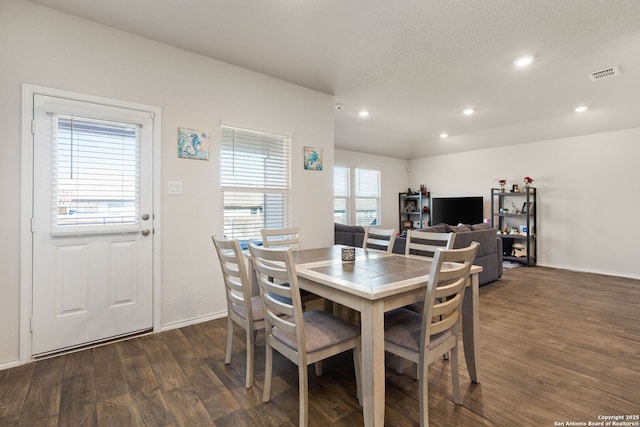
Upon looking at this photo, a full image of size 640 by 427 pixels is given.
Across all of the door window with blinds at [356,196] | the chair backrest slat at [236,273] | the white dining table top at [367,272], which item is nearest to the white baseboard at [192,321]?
the chair backrest slat at [236,273]

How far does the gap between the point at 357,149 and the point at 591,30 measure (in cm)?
440

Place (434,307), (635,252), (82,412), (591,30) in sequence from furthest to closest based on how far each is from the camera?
1. (635,252)
2. (591,30)
3. (82,412)
4. (434,307)

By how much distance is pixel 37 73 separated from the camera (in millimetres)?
2283

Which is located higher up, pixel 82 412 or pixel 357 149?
pixel 357 149

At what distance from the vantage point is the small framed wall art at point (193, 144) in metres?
2.91

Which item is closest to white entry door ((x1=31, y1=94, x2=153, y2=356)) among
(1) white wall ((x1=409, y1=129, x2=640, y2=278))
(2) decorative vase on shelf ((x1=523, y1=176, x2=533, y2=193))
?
(2) decorative vase on shelf ((x1=523, y1=176, x2=533, y2=193))

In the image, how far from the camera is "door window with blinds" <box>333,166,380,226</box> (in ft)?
21.7

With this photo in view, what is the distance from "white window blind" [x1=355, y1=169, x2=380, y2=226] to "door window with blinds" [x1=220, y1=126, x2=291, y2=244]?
3.49 meters

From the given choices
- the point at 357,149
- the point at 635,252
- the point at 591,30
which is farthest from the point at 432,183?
the point at 591,30

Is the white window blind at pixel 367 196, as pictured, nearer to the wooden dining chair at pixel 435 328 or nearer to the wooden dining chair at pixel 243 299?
the wooden dining chair at pixel 243 299

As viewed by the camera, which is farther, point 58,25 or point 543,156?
point 543,156

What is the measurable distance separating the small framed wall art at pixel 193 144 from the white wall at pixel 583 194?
5781 mm

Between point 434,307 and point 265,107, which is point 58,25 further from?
point 434,307

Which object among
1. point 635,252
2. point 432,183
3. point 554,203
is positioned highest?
point 432,183
